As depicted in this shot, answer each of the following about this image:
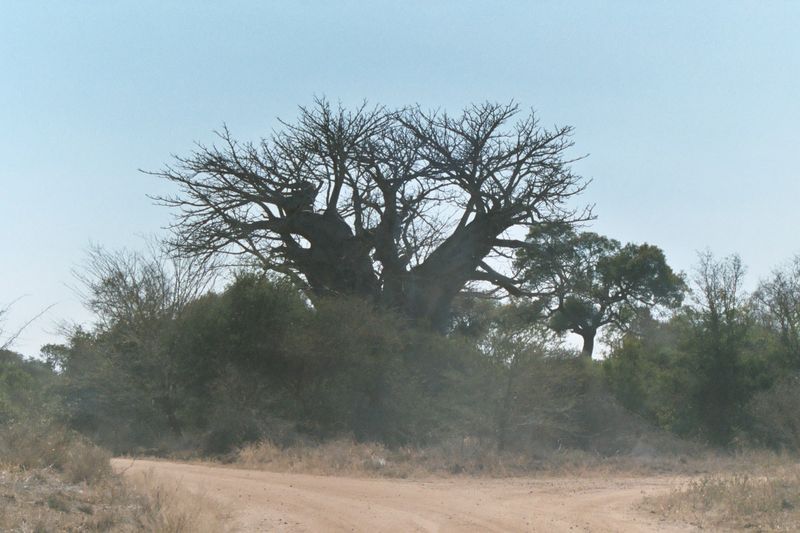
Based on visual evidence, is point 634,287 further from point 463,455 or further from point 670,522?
point 670,522

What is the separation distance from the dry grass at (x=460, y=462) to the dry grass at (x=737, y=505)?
5374mm

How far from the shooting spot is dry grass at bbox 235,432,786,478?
20094 mm

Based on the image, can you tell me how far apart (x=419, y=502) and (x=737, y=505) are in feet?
17.0

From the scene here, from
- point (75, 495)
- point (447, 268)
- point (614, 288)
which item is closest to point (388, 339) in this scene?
point (447, 268)

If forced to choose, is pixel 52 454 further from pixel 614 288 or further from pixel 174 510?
pixel 614 288

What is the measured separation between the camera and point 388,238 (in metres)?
35.8

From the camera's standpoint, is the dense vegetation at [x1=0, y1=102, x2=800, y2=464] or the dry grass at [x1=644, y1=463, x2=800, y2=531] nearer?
the dry grass at [x1=644, y1=463, x2=800, y2=531]

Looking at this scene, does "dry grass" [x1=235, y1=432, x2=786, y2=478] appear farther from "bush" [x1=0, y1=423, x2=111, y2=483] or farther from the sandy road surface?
"bush" [x1=0, y1=423, x2=111, y2=483]

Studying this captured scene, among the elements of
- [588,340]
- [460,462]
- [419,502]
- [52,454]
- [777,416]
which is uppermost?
[588,340]

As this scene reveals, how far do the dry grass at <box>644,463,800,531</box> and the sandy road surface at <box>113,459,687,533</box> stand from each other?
625 millimetres

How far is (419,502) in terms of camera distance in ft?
47.0

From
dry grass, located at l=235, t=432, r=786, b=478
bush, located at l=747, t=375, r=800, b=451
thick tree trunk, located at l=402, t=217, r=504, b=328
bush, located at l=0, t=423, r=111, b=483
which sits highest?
thick tree trunk, located at l=402, t=217, r=504, b=328

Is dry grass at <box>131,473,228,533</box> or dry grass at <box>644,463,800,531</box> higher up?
dry grass at <box>644,463,800,531</box>

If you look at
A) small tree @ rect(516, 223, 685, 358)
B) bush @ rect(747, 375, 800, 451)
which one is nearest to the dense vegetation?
bush @ rect(747, 375, 800, 451)
